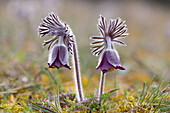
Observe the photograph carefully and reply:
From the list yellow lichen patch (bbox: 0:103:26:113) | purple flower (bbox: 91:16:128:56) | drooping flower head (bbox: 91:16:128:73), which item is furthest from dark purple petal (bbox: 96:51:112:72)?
yellow lichen patch (bbox: 0:103:26:113)

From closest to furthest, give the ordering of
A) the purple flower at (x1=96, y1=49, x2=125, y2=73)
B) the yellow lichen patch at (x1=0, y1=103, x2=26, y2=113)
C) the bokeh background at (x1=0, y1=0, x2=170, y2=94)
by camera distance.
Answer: the purple flower at (x1=96, y1=49, x2=125, y2=73) < the yellow lichen patch at (x1=0, y1=103, x2=26, y2=113) < the bokeh background at (x1=0, y1=0, x2=170, y2=94)

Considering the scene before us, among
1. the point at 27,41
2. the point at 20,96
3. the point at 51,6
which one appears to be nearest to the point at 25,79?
the point at 20,96

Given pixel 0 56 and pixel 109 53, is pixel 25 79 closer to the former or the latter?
pixel 0 56

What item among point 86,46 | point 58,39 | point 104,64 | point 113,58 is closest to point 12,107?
point 58,39

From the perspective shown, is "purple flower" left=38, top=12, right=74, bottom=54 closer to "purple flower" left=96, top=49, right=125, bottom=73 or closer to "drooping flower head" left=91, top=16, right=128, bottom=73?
"drooping flower head" left=91, top=16, right=128, bottom=73

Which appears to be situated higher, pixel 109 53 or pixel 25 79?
pixel 109 53

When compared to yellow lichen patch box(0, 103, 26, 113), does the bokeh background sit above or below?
above

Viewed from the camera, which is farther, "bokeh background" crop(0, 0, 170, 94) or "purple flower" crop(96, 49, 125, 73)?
"bokeh background" crop(0, 0, 170, 94)

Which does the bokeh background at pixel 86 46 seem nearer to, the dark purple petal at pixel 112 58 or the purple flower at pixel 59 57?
the purple flower at pixel 59 57

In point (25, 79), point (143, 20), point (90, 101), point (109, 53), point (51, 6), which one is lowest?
point (90, 101)
